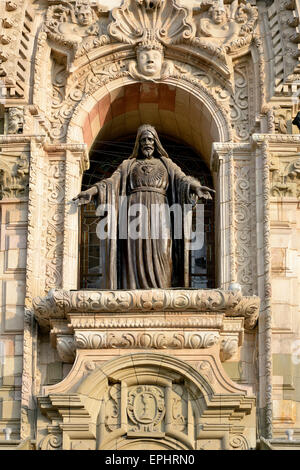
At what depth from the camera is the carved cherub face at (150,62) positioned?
23.9m

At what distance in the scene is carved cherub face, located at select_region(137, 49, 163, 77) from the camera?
78.5 ft

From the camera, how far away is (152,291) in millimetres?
21578

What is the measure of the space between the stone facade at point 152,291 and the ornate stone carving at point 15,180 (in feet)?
0.09

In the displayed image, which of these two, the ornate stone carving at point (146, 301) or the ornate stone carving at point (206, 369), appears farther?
the ornate stone carving at point (146, 301)

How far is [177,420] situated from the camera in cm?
2117

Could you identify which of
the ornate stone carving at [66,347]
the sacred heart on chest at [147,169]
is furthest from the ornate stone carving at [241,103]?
the ornate stone carving at [66,347]

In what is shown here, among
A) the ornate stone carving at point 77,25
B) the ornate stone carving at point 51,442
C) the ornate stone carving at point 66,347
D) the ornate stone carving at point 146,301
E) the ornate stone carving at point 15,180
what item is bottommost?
the ornate stone carving at point 51,442

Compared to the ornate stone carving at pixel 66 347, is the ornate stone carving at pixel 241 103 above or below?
above

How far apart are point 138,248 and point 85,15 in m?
4.00

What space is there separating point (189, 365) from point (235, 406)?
33.7 inches

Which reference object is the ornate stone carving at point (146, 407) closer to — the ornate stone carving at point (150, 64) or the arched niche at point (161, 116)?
the arched niche at point (161, 116)

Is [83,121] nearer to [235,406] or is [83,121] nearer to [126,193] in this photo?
[126,193]
